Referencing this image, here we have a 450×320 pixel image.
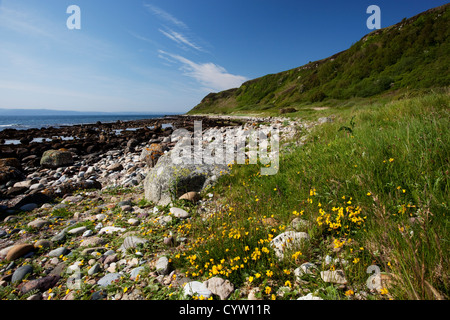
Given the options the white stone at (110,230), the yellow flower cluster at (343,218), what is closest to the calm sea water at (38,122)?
the white stone at (110,230)

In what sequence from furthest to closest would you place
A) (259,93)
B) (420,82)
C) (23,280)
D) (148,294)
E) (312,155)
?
(259,93), (420,82), (312,155), (23,280), (148,294)

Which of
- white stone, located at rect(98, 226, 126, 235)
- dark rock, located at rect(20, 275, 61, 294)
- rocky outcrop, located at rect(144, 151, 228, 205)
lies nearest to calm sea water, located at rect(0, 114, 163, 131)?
rocky outcrop, located at rect(144, 151, 228, 205)

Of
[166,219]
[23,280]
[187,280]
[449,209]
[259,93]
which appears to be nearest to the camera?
[449,209]

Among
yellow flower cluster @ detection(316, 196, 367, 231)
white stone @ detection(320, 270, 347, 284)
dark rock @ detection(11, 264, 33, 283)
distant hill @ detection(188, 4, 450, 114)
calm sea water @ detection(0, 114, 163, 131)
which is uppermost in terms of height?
distant hill @ detection(188, 4, 450, 114)

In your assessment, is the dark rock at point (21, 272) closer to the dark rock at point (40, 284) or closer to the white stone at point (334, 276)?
the dark rock at point (40, 284)

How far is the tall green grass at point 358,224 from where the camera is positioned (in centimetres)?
155

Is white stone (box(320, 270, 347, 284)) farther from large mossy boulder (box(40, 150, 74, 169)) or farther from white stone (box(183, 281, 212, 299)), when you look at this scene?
large mossy boulder (box(40, 150, 74, 169))

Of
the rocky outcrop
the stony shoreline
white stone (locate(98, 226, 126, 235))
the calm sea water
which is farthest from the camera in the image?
the calm sea water

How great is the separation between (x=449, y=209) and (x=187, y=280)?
279 cm

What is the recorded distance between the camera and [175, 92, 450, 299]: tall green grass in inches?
61.0

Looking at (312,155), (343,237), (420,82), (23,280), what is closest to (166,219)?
(23,280)

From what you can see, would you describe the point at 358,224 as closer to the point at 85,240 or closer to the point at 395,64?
the point at 85,240
